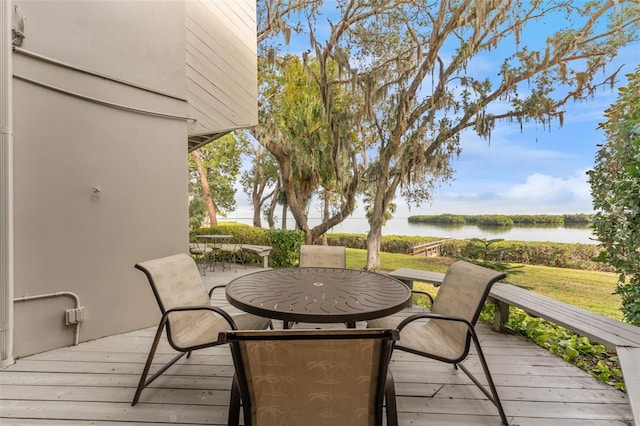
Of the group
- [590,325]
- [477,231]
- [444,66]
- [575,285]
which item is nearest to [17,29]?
[590,325]

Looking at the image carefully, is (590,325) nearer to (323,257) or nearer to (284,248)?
(323,257)

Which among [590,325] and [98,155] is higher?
[98,155]

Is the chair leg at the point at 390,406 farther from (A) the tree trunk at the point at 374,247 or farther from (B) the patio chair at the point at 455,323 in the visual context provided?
(A) the tree trunk at the point at 374,247

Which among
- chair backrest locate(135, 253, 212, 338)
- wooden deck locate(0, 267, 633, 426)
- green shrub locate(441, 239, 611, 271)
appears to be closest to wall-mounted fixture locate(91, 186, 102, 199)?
chair backrest locate(135, 253, 212, 338)

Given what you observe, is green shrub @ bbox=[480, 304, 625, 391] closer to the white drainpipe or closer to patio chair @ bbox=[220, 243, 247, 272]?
the white drainpipe

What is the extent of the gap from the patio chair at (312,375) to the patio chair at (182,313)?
2.34 ft

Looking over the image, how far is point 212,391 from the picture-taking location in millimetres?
1882

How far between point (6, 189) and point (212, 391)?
7.08 feet

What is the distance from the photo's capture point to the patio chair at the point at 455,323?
1628 mm

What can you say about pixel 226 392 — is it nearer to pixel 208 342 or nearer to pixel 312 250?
pixel 208 342

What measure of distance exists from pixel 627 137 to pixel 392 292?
8.57 feet

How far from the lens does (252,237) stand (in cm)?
716

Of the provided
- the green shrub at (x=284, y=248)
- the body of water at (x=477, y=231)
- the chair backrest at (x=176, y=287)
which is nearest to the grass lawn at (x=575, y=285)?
the body of water at (x=477, y=231)

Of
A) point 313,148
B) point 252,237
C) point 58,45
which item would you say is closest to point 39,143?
point 58,45
